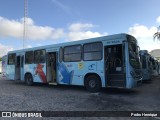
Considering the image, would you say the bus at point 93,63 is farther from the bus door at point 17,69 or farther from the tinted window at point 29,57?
the bus door at point 17,69

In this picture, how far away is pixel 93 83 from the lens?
35.4ft

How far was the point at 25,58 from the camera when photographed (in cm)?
1519

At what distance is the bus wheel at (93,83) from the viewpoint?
418 inches

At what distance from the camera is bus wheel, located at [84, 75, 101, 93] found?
34.8ft

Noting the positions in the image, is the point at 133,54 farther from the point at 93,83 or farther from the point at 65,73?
Answer: the point at 65,73

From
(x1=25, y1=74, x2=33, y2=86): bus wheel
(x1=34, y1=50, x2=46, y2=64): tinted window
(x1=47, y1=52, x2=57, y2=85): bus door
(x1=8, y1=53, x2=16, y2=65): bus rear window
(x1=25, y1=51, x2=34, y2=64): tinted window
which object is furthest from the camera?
(x1=8, y1=53, x2=16, y2=65): bus rear window

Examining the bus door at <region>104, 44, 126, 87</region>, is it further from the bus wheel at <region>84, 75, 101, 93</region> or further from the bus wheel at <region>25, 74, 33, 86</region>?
the bus wheel at <region>25, 74, 33, 86</region>

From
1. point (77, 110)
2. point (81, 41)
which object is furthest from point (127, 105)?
point (81, 41)

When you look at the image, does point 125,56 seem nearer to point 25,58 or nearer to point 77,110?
point 77,110

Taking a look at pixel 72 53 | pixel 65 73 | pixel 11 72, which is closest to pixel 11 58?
pixel 11 72

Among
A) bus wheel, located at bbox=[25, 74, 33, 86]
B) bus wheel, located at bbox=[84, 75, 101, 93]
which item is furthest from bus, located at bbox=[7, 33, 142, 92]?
bus wheel, located at bbox=[25, 74, 33, 86]

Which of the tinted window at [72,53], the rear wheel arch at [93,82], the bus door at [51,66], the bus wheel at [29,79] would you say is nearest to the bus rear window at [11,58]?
the bus wheel at [29,79]

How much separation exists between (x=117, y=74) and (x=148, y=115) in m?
3.99

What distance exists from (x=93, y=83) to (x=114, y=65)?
60.1 inches
